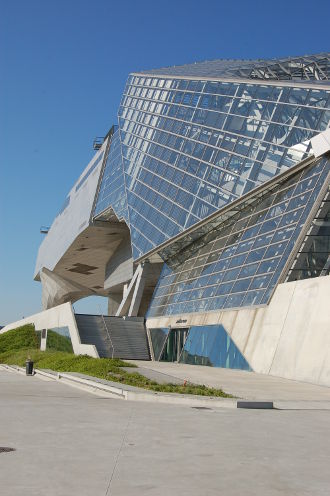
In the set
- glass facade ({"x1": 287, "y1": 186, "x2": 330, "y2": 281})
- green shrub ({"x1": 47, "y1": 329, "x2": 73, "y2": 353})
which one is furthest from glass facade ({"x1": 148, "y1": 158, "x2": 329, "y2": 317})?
green shrub ({"x1": 47, "y1": 329, "x2": 73, "y2": 353})

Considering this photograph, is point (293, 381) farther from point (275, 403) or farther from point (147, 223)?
point (147, 223)

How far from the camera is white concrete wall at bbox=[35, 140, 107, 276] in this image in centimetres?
6112

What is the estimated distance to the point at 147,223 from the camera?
143 feet

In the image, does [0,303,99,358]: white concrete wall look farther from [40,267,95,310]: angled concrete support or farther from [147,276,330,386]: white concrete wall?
[40,267,95,310]: angled concrete support

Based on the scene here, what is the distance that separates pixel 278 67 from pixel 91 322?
74.4 ft

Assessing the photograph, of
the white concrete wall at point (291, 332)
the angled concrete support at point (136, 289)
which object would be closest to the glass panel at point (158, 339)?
the angled concrete support at point (136, 289)

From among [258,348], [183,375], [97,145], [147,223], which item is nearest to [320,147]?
[258,348]

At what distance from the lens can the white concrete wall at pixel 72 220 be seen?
6112 centimetres

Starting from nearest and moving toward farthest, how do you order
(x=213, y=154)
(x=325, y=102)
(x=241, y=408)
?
(x=241, y=408), (x=325, y=102), (x=213, y=154)

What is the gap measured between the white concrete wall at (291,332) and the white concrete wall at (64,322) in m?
10.4

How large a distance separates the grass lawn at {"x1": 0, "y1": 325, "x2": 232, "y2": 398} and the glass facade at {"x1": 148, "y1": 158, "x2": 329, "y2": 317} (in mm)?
6785

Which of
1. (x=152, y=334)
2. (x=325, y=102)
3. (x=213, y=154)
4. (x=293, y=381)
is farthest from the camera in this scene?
(x=152, y=334)

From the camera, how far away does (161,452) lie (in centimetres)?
805

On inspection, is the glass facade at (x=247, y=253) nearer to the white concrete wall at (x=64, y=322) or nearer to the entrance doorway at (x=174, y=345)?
the entrance doorway at (x=174, y=345)
